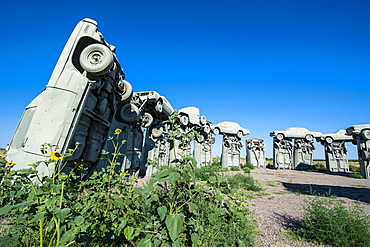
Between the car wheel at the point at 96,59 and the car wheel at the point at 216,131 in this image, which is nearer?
the car wheel at the point at 96,59

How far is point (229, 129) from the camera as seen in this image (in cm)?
1842

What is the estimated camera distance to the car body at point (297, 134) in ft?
63.8

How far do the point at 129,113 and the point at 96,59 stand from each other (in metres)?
3.12

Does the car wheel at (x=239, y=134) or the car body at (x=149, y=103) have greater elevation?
the car wheel at (x=239, y=134)

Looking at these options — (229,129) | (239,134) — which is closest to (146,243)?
(229,129)

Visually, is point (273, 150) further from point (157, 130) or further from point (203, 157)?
point (157, 130)

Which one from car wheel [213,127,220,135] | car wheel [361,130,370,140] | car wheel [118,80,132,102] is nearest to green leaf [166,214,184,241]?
car wheel [118,80,132,102]

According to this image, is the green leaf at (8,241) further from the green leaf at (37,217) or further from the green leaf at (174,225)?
the green leaf at (174,225)

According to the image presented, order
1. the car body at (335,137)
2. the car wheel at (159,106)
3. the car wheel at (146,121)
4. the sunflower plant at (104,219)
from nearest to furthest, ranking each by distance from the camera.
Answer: the sunflower plant at (104,219)
the car wheel at (159,106)
the car wheel at (146,121)
the car body at (335,137)

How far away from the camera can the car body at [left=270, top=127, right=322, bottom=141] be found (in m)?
19.4

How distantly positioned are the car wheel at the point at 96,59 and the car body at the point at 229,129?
47.6ft

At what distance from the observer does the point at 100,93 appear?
561 centimetres

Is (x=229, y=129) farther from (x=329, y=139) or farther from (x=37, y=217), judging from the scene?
(x=37, y=217)

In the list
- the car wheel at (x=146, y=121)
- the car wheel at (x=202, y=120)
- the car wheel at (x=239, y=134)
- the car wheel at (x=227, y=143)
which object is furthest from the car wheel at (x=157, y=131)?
the car wheel at (x=239, y=134)
